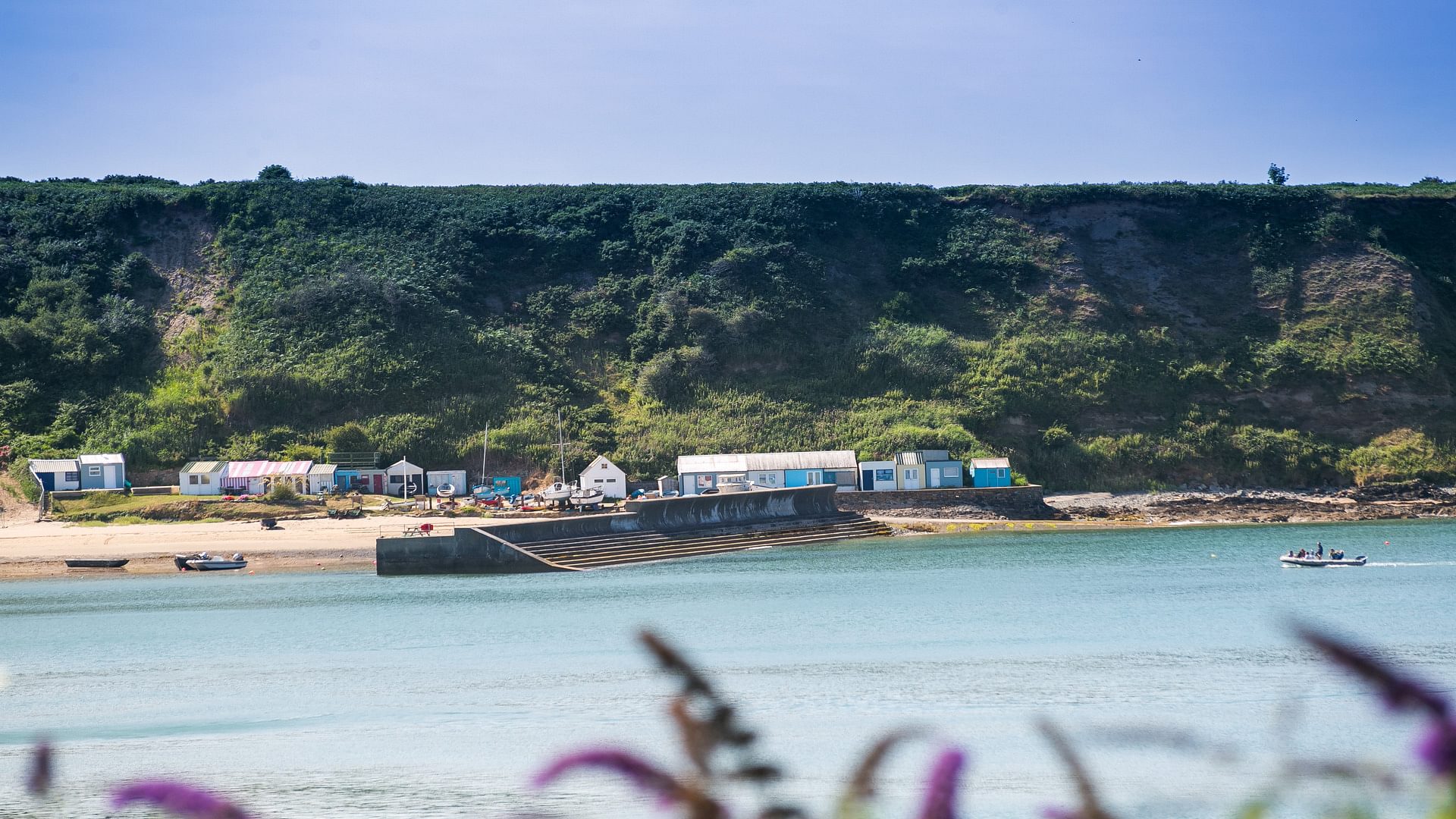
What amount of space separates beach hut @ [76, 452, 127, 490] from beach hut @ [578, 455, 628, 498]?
863 inches

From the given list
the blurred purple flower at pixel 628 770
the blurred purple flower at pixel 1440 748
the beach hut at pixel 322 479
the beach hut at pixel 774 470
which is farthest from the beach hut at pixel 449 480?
the blurred purple flower at pixel 1440 748

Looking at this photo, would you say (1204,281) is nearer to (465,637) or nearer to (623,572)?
→ (623,572)

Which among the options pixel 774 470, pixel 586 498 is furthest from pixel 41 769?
pixel 774 470

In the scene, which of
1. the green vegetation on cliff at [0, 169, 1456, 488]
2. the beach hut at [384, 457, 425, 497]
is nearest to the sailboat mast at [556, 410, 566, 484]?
the green vegetation on cliff at [0, 169, 1456, 488]

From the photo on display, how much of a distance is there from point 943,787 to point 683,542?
50.1 meters

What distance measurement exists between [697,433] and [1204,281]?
40.8 metres

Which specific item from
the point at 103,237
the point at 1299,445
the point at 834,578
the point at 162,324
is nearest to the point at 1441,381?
the point at 1299,445

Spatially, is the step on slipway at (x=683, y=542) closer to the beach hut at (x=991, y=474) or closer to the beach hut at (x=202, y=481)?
the beach hut at (x=991, y=474)

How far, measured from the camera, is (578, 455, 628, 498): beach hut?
6378 cm

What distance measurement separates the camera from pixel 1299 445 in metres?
71.5

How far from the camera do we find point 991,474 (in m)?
65.0

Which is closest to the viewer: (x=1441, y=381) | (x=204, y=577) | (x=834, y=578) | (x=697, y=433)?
(x=834, y=578)

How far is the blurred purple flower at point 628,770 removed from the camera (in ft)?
6.68

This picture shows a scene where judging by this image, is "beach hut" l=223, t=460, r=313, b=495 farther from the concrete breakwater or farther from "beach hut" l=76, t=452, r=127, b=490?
the concrete breakwater
